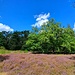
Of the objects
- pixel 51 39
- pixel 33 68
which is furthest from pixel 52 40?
pixel 33 68

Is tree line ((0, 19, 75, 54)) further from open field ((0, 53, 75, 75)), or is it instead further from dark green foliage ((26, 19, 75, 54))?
open field ((0, 53, 75, 75))

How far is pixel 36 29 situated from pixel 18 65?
24836 mm

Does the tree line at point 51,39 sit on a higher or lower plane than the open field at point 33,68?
higher

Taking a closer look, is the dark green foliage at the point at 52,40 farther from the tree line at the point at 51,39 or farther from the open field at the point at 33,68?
the open field at the point at 33,68

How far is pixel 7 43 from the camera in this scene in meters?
74.9

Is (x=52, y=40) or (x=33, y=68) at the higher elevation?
(x=52, y=40)

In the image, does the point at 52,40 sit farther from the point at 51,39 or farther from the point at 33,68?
the point at 33,68

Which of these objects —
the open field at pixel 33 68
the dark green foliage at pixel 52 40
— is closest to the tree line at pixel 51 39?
the dark green foliage at pixel 52 40

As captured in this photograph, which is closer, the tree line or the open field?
the open field

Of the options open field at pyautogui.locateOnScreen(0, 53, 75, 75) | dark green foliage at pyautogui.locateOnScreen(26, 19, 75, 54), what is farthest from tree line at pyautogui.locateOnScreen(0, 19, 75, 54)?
open field at pyautogui.locateOnScreen(0, 53, 75, 75)

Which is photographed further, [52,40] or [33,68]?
[52,40]

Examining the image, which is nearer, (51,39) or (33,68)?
(33,68)

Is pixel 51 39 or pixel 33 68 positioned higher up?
pixel 51 39

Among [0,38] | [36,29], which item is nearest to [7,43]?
[0,38]
